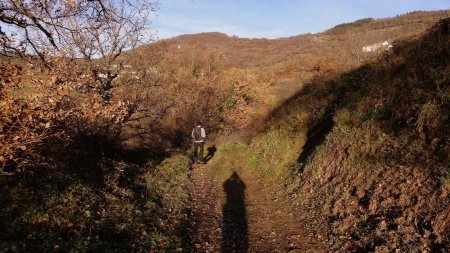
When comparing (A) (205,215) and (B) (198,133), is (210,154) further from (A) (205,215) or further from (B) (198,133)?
(A) (205,215)

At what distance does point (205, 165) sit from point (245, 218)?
8.50 metres

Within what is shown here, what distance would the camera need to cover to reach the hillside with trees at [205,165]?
721cm

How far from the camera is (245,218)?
36.3ft

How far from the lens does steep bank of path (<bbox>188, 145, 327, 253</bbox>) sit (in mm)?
9102

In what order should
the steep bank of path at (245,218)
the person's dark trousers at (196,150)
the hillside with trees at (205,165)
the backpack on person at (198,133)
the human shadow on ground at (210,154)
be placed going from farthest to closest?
the human shadow on ground at (210,154)
the person's dark trousers at (196,150)
the backpack on person at (198,133)
the steep bank of path at (245,218)
the hillside with trees at (205,165)

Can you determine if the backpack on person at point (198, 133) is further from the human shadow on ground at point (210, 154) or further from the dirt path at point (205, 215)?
the dirt path at point (205, 215)

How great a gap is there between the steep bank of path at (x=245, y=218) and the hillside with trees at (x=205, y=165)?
0.19 feet

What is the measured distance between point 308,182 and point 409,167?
3962 millimetres

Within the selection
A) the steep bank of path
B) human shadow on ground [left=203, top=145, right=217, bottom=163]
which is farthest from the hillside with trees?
human shadow on ground [left=203, top=145, right=217, bottom=163]

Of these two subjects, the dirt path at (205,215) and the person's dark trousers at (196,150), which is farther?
the person's dark trousers at (196,150)

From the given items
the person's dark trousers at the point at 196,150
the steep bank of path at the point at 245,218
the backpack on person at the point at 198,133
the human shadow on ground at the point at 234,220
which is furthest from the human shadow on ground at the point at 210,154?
the human shadow on ground at the point at 234,220

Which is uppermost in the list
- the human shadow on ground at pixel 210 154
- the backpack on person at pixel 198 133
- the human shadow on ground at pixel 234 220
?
the backpack on person at pixel 198 133

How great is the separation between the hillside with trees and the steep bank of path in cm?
6

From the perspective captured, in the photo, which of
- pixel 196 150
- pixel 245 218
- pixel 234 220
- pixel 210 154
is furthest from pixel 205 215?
pixel 210 154
